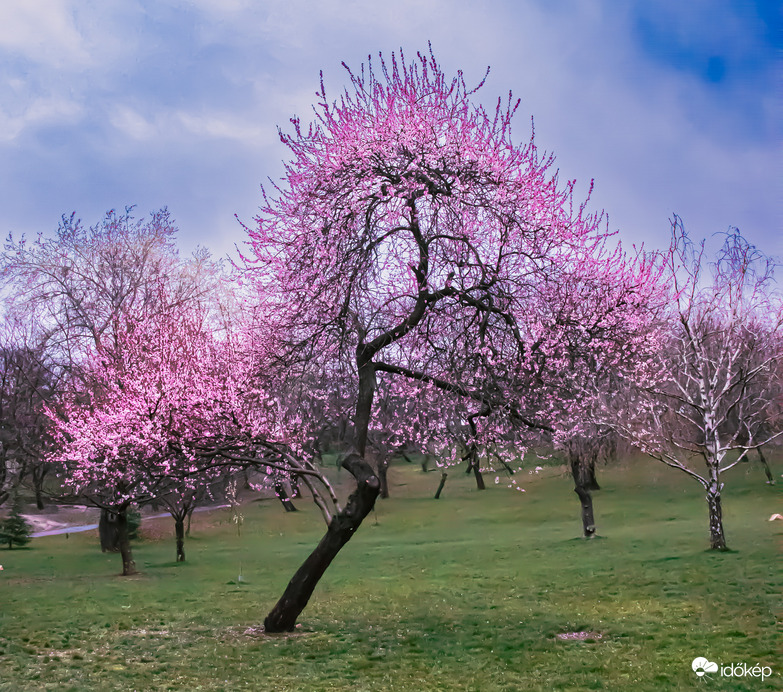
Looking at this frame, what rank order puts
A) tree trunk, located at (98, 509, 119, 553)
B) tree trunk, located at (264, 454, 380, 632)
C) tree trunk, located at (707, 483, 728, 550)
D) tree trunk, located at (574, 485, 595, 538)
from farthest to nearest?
tree trunk, located at (98, 509, 119, 553), tree trunk, located at (574, 485, 595, 538), tree trunk, located at (707, 483, 728, 550), tree trunk, located at (264, 454, 380, 632)

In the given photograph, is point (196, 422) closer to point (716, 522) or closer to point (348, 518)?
point (348, 518)

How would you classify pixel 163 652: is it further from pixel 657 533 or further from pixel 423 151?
pixel 657 533

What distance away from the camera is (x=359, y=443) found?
46.5 feet

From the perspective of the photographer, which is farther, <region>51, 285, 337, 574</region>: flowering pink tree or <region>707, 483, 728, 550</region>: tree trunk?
<region>707, 483, 728, 550</region>: tree trunk

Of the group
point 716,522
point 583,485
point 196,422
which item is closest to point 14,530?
point 583,485

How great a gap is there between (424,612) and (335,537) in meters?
4.62

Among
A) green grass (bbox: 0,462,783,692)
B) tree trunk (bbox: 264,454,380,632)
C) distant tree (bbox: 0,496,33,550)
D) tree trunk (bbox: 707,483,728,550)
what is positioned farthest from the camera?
distant tree (bbox: 0,496,33,550)

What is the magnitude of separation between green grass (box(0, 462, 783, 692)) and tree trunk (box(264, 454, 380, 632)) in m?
0.64

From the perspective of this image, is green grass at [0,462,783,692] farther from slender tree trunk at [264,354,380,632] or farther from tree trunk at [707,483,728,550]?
tree trunk at [707,483,728,550]

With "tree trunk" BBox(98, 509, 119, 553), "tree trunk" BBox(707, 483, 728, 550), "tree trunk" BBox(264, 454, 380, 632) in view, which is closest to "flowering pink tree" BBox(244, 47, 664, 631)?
"tree trunk" BBox(264, 454, 380, 632)

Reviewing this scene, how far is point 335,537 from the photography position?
13.8 metres

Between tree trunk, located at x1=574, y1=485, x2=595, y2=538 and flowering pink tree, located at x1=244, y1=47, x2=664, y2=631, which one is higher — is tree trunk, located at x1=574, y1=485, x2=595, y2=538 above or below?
below

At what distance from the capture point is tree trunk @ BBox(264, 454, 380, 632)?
44.9 feet

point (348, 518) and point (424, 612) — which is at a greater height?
point (348, 518)
